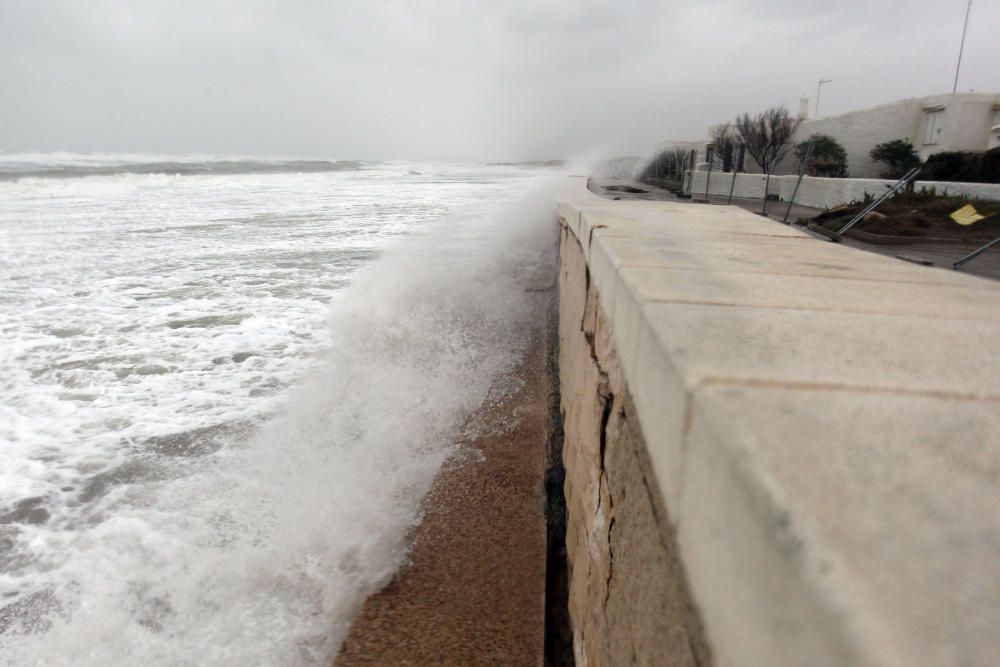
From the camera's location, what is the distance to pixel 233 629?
8.82ft

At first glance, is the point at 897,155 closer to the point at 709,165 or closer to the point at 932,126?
the point at 932,126

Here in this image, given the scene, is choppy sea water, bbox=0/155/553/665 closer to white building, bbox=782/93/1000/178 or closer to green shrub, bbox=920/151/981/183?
green shrub, bbox=920/151/981/183

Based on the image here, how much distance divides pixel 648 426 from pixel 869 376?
38 cm

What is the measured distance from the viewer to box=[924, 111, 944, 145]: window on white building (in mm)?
27359

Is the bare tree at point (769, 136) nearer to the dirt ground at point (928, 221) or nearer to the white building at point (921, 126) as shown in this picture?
the white building at point (921, 126)

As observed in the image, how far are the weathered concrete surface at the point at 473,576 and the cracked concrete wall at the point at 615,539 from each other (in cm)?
28

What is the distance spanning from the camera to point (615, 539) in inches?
63.9

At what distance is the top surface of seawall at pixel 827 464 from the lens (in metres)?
0.55

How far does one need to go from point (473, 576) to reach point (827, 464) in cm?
253

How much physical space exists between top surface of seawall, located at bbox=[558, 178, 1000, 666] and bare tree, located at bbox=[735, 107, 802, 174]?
34.3m

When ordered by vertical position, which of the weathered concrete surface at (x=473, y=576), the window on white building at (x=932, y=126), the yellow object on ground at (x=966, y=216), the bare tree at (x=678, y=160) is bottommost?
the weathered concrete surface at (x=473, y=576)

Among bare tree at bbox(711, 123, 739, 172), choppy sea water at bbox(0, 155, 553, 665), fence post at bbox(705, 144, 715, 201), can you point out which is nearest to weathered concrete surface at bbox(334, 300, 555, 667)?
choppy sea water at bbox(0, 155, 553, 665)

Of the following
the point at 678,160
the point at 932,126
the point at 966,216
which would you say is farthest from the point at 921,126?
the point at 966,216

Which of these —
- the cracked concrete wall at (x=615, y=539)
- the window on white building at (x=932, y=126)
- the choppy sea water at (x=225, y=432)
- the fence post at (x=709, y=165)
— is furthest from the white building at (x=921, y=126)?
the cracked concrete wall at (x=615, y=539)
